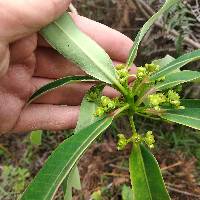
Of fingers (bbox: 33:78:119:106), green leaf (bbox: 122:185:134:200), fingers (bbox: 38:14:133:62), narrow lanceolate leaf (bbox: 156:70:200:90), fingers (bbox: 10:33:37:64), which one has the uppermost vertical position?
fingers (bbox: 38:14:133:62)

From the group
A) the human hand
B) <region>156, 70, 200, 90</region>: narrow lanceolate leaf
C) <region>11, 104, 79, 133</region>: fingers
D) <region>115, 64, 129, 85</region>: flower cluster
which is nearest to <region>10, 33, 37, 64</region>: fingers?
the human hand

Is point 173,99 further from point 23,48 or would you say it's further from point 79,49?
point 23,48

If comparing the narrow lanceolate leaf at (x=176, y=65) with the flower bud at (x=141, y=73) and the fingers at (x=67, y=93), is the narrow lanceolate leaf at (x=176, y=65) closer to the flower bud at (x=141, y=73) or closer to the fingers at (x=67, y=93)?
the flower bud at (x=141, y=73)

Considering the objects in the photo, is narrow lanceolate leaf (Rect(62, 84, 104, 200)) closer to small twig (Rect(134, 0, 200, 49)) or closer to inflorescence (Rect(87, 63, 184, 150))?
inflorescence (Rect(87, 63, 184, 150))

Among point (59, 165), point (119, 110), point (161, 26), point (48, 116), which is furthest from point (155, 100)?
point (161, 26)

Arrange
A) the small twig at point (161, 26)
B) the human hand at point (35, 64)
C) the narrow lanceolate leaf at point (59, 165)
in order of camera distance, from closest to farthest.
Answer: the narrow lanceolate leaf at point (59, 165) → the human hand at point (35, 64) → the small twig at point (161, 26)

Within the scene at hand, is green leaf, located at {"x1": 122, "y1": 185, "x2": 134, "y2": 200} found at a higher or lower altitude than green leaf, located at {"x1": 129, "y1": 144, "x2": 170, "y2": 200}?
higher

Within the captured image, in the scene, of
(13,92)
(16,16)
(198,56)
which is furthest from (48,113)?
(198,56)

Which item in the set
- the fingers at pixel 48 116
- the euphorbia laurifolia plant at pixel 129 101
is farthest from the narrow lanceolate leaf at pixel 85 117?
the fingers at pixel 48 116
